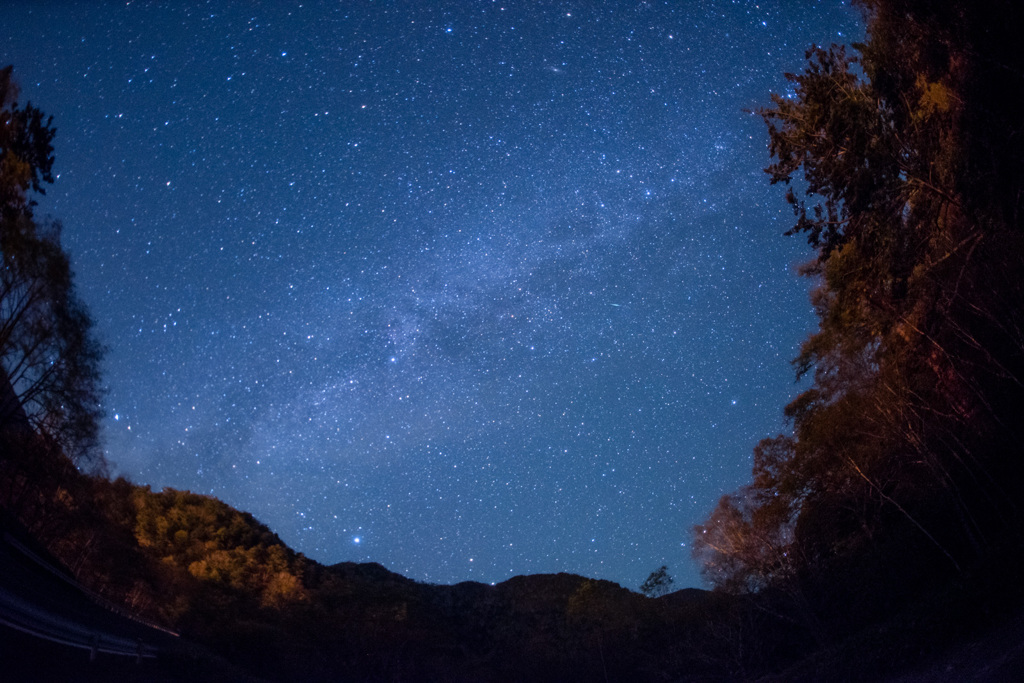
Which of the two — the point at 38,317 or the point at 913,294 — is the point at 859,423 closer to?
the point at 913,294

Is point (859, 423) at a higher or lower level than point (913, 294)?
lower

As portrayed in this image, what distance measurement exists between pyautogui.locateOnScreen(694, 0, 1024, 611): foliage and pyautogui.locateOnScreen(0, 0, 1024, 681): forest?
5 cm

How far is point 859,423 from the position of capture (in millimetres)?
17094

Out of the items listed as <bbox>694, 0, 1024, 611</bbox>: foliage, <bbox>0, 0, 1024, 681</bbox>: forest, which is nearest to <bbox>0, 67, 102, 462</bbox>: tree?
<bbox>0, 0, 1024, 681</bbox>: forest

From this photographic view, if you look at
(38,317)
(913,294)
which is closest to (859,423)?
(913,294)

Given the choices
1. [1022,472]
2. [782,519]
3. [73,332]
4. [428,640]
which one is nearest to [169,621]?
[73,332]

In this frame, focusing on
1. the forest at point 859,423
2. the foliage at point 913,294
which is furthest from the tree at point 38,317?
the foliage at point 913,294

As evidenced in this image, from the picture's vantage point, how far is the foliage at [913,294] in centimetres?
976

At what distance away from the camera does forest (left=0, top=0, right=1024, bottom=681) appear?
32.8 feet

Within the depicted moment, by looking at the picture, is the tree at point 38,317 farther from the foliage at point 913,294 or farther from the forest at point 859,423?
the foliage at point 913,294

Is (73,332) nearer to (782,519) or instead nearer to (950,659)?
(950,659)

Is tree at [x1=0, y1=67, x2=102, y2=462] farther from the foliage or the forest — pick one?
the foliage

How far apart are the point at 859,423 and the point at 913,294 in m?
4.91

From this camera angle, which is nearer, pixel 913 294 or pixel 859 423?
pixel 913 294
